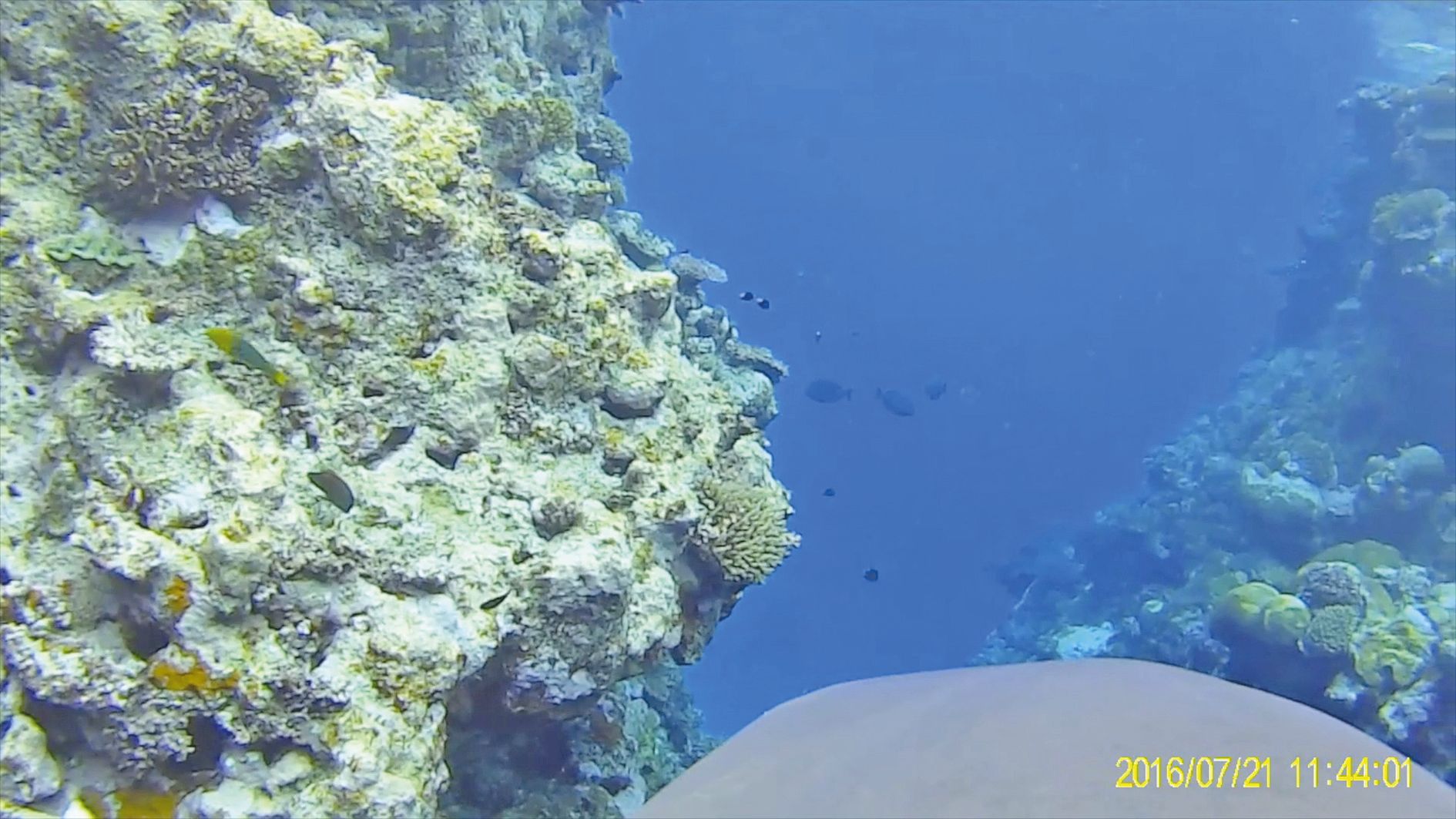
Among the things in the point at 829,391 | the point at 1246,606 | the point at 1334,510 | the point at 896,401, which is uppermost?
the point at 1334,510

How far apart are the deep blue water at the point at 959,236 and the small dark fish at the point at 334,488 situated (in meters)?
25.3

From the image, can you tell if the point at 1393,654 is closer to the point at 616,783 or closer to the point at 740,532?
the point at 740,532

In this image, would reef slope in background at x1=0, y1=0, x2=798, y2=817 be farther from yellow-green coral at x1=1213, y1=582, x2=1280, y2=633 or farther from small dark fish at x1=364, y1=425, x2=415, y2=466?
yellow-green coral at x1=1213, y1=582, x2=1280, y2=633

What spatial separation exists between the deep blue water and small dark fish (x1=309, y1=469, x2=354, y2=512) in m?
25.3

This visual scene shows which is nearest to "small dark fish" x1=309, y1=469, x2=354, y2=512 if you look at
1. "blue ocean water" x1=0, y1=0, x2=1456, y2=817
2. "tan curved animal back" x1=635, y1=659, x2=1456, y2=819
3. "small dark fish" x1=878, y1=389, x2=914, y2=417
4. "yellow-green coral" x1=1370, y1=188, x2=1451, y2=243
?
"blue ocean water" x1=0, y1=0, x2=1456, y2=817

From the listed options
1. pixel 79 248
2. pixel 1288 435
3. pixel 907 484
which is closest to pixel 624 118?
pixel 907 484

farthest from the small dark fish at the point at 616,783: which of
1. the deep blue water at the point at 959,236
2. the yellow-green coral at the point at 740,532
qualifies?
the deep blue water at the point at 959,236

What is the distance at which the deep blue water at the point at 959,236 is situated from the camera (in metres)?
54.0

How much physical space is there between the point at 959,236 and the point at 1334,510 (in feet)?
343

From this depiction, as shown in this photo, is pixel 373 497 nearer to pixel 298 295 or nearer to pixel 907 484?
pixel 298 295

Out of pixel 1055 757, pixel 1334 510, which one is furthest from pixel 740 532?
pixel 1334 510

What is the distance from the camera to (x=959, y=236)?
379 feet

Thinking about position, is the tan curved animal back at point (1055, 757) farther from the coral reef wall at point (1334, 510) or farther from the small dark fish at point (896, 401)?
the small dark fish at point (896, 401)

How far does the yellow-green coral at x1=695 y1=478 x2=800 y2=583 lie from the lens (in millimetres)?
4883
